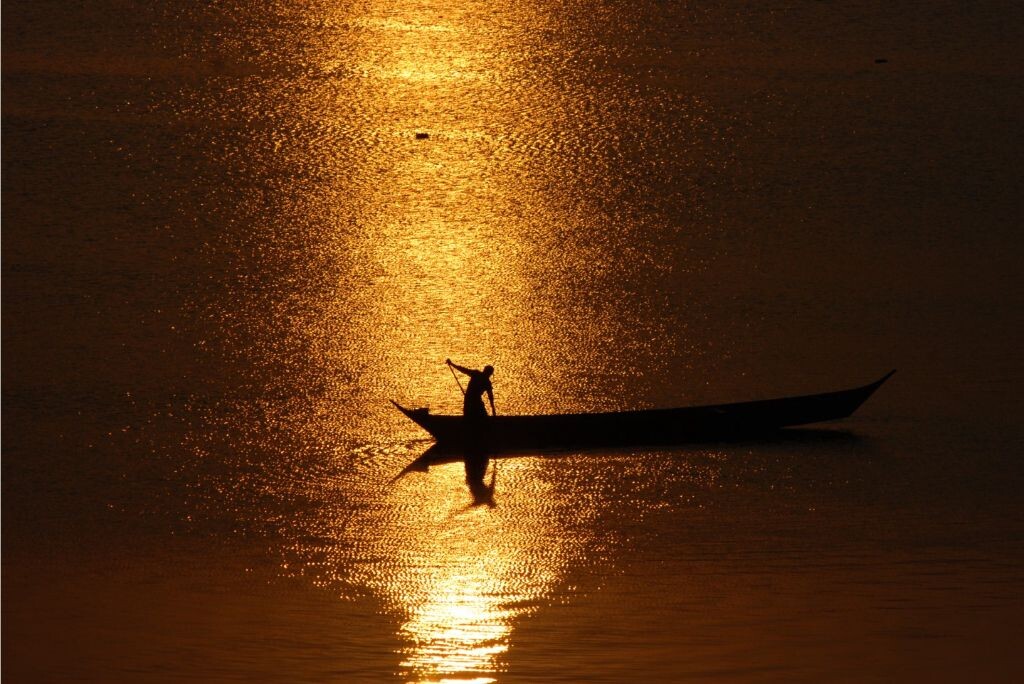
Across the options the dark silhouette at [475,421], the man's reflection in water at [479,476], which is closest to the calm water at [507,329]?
the man's reflection in water at [479,476]

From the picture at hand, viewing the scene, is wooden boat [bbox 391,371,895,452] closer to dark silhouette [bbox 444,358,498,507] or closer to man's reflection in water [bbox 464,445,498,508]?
dark silhouette [bbox 444,358,498,507]

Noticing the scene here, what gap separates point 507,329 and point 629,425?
480 cm

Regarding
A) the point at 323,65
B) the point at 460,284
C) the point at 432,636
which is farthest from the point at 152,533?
the point at 323,65

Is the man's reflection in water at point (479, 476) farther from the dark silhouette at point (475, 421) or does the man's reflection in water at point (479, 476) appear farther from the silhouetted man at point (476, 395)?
the silhouetted man at point (476, 395)

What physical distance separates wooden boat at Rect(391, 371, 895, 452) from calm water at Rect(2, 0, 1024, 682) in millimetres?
291

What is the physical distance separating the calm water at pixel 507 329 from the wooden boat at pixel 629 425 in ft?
0.96

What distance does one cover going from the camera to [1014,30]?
37.2 meters

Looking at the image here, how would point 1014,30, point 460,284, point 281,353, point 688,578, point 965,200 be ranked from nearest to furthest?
point 688,578
point 281,353
point 460,284
point 965,200
point 1014,30

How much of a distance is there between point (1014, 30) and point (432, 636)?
1150 inches

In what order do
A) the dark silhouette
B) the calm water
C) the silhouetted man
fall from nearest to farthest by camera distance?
the calm water < the dark silhouette < the silhouetted man

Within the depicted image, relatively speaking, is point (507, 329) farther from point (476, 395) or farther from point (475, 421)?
point (475, 421)

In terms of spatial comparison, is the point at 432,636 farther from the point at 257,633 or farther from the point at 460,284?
the point at 460,284

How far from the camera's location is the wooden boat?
1750 centimetres

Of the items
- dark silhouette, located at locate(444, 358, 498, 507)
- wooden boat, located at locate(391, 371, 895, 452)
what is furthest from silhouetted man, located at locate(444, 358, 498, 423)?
wooden boat, located at locate(391, 371, 895, 452)
